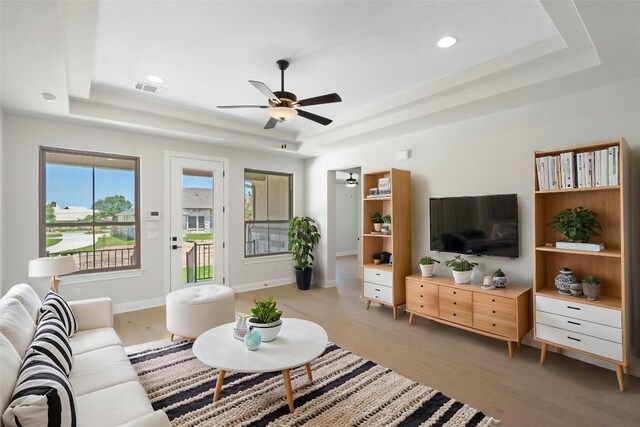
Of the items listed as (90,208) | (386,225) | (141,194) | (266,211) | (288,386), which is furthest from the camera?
(266,211)

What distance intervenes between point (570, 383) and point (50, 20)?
4542 mm

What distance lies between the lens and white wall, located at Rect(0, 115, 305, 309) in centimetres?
377

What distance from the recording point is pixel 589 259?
299 centimetres

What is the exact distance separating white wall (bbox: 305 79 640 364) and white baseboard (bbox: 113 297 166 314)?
3.77 m

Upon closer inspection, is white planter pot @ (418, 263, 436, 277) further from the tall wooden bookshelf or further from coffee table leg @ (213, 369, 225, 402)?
coffee table leg @ (213, 369, 225, 402)

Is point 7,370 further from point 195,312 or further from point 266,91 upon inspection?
point 266,91

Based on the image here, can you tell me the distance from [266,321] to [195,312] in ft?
3.96

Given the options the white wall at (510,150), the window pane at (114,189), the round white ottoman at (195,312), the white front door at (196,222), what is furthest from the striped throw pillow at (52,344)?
the white wall at (510,150)

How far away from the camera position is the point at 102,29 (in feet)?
8.13

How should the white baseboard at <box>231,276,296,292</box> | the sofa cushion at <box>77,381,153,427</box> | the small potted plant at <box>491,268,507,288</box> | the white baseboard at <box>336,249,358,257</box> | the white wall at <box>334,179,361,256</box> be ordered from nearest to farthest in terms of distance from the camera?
the sofa cushion at <box>77,381,153,427</box> → the small potted plant at <box>491,268,507,288</box> → the white baseboard at <box>231,276,296,292</box> → the white baseboard at <box>336,249,358,257</box> → the white wall at <box>334,179,361,256</box>

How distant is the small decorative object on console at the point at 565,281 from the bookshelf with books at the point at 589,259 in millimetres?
59

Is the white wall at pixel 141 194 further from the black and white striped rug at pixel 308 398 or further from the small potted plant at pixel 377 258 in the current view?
the small potted plant at pixel 377 258

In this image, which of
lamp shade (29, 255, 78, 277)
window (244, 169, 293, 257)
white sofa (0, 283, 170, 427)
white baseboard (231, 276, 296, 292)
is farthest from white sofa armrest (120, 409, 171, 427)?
window (244, 169, 293, 257)

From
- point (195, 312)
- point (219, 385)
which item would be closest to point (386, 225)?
point (195, 312)
